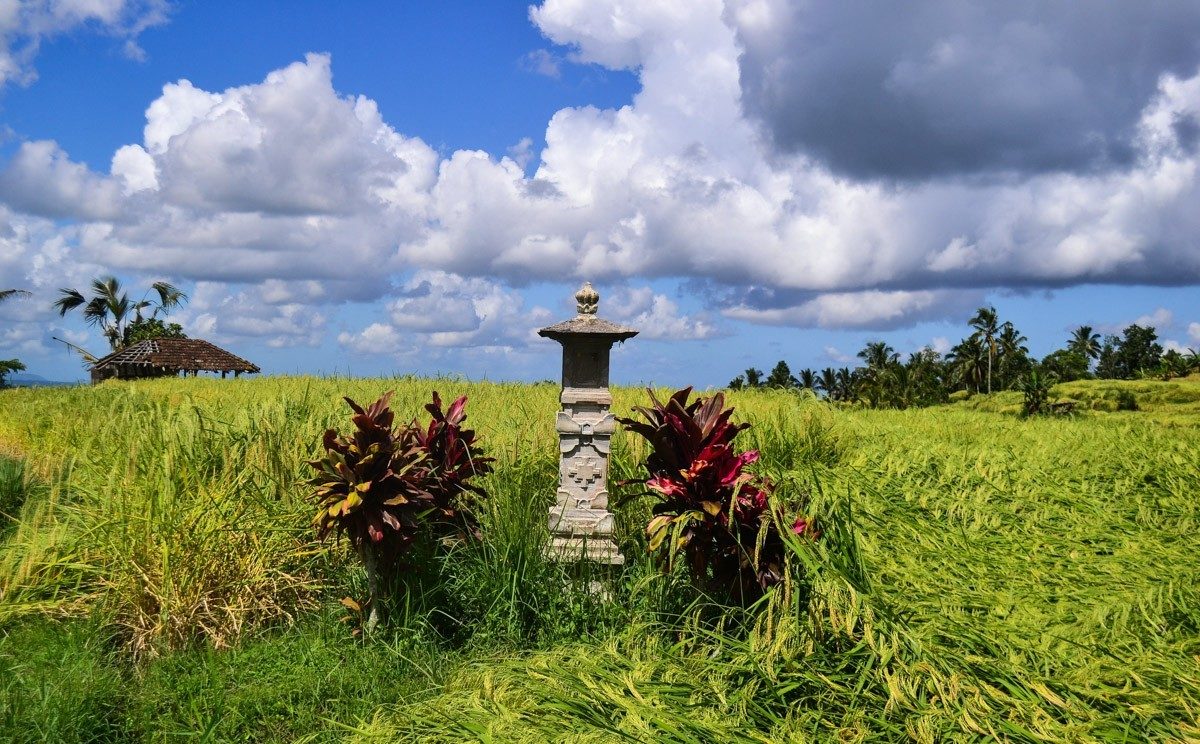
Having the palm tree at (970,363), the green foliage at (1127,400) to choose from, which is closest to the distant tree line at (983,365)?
the palm tree at (970,363)

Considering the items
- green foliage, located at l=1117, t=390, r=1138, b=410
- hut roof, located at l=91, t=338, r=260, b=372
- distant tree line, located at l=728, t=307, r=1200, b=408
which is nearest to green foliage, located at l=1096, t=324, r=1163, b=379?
distant tree line, located at l=728, t=307, r=1200, b=408

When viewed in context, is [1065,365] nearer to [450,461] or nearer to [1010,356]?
[1010,356]

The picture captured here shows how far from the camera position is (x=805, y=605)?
3.73 m

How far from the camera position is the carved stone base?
14.9 feet

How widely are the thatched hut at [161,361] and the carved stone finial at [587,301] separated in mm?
28954

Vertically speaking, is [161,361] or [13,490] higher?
[161,361]

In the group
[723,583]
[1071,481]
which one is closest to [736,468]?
[723,583]

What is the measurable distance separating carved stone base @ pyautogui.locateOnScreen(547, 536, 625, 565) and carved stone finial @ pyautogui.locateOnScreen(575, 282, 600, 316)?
4.28 ft

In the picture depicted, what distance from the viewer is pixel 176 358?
104 feet

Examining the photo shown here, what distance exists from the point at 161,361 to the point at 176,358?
1.91ft

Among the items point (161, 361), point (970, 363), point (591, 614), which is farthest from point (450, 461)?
point (970, 363)

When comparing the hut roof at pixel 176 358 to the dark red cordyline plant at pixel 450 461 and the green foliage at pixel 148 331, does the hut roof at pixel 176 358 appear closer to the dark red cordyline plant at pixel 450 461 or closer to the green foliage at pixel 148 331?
the green foliage at pixel 148 331

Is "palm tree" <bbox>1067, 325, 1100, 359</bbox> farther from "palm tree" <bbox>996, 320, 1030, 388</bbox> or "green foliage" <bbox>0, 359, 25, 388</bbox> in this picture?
"green foliage" <bbox>0, 359, 25, 388</bbox>

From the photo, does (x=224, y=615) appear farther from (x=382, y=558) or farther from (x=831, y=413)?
(x=831, y=413)
